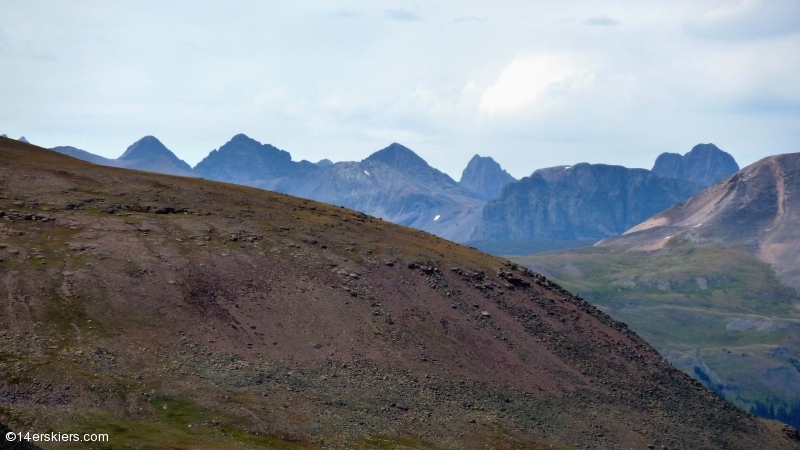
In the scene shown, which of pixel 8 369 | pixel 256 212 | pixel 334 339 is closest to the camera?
pixel 8 369

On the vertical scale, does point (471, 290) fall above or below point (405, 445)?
above

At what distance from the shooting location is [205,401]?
80.0 m

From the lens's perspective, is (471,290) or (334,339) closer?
(334,339)

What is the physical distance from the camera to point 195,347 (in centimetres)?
9188

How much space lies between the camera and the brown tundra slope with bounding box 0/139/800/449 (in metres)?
78.9

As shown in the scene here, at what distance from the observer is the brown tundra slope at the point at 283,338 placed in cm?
7894

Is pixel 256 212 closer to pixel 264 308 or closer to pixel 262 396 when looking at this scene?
pixel 264 308

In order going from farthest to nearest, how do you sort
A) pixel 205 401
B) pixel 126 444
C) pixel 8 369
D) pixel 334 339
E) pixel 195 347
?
pixel 334 339, pixel 195 347, pixel 205 401, pixel 8 369, pixel 126 444

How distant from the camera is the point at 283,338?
10144cm

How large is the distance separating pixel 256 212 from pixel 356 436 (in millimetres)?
61889

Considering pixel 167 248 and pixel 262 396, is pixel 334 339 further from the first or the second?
pixel 167 248

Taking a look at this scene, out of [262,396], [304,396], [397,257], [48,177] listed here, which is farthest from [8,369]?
[397,257]

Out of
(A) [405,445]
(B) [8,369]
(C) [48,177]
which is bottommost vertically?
(A) [405,445]

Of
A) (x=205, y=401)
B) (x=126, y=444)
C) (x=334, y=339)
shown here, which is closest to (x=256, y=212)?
(x=334, y=339)
